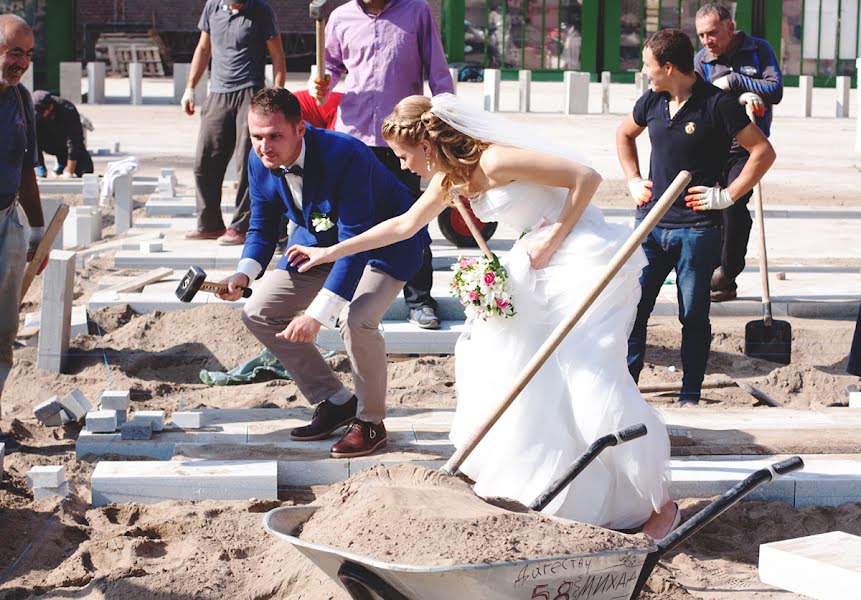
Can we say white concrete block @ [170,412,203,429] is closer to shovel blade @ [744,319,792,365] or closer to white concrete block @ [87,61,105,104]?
shovel blade @ [744,319,792,365]

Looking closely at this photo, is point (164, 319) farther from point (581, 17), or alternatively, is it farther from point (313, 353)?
point (581, 17)

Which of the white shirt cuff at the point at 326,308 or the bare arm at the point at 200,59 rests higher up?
the bare arm at the point at 200,59

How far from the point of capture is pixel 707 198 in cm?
638

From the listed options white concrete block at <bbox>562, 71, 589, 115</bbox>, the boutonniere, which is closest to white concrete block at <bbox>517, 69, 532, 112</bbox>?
white concrete block at <bbox>562, 71, 589, 115</bbox>

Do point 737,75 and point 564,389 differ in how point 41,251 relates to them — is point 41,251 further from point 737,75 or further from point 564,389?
point 737,75

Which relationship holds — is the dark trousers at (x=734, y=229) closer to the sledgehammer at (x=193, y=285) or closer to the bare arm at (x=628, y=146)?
the bare arm at (x=628, y=146)

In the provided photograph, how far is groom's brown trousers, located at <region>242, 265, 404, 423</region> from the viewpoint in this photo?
18.1 ft

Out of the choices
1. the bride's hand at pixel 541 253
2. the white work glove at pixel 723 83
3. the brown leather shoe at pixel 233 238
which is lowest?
the brown leather shoe at pixel 233 238

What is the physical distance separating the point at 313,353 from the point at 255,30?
4.98 m

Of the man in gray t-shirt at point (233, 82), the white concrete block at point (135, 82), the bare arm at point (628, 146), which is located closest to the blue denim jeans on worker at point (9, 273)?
the bare arm at point (628, 146)

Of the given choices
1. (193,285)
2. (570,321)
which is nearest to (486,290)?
(570,321)

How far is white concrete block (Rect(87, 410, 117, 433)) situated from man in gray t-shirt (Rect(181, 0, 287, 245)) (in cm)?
444

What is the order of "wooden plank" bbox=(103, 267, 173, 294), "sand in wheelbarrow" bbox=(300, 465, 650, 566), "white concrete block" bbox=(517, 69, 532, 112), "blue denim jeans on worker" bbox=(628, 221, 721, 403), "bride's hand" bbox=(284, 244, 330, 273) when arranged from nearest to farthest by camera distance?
"sand in wheelbarrow" bbox=(300, 465, 650, 566) → "bride's hand" bbox=(284, 244, 330, 273) → "blue denim jeans on worker" bbox=(628, 221, 721, 403) → "wooden plank" bbox=(103, 267, 173, 294) → "white concrete block" bbox=(517, 69, 532, 112)

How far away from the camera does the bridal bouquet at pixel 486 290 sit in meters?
4.90
